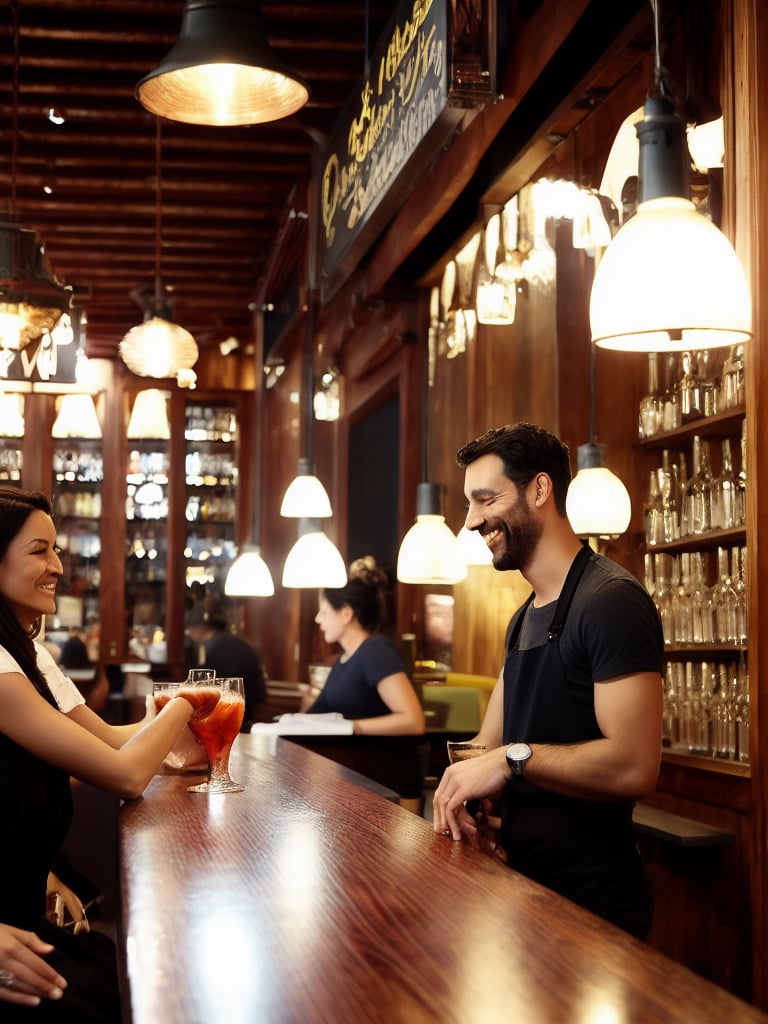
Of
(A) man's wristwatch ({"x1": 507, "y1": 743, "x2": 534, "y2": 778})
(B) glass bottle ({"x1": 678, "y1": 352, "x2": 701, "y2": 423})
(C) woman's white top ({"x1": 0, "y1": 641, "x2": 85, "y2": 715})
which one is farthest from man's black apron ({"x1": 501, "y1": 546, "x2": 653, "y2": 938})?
(B) glass bottle ({"x1": 678, "y1": 352, "x2": 701, "y2": 423})

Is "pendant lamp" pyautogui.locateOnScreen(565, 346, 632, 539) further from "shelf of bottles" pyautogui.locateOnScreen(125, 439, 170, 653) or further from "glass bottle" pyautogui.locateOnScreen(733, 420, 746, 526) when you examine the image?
"shelf of bottles" pyautogui.locateOnScreen(125, 439, 170, 653)

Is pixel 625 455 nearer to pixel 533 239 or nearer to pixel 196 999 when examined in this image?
pixel 533 239

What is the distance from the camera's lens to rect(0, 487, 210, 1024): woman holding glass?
5.93 feet

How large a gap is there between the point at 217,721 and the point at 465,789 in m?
0.65

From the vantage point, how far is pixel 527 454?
100 inches

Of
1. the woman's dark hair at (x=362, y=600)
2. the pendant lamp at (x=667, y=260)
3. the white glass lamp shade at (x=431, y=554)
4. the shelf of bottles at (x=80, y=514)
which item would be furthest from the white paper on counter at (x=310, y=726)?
the shelf of bottles at (x=80, y=514)

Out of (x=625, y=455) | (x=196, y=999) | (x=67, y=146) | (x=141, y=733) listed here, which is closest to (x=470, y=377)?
(x=625, y=455)

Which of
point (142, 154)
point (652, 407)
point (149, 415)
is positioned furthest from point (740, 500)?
point (149, 415)

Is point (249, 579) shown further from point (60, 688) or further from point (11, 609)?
point (11, 609)

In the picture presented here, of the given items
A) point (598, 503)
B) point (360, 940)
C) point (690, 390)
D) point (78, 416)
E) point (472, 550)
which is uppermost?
point (78, 416)

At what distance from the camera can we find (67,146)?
7656 millimetres

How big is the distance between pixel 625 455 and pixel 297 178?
4.02m

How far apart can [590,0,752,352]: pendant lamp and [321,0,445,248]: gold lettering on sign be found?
154cm

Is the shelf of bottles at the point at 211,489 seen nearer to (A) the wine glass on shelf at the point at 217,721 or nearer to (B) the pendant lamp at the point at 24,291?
(B) the pendant lamp at the point at 24,291
